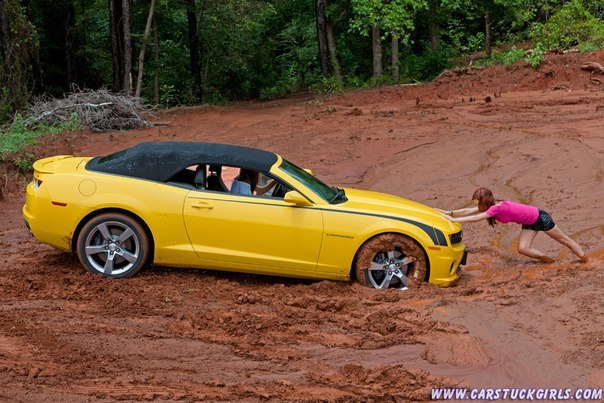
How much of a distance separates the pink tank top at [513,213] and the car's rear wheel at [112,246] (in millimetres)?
4013

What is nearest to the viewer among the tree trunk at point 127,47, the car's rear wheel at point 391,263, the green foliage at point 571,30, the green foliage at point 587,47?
the car's rear wheel at point 391,263

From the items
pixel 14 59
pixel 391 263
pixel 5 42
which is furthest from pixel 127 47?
pixel 391 263

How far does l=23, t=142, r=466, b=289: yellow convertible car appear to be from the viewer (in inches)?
373

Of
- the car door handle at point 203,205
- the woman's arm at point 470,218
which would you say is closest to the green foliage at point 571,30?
→ the woman's arm at point 470,218

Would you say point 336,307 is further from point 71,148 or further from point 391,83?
point 391,83

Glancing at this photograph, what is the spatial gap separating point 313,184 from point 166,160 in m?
1.67

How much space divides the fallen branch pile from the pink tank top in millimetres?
12992

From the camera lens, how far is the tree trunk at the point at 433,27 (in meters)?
30.0

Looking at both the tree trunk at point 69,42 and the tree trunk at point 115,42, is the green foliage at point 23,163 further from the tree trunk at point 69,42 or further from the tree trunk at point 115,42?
the tree trunk at point 69,42

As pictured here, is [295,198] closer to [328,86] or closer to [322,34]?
[328,86]

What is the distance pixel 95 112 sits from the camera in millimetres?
21453

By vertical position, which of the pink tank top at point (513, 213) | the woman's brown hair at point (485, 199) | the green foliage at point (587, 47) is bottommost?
the pink tank top at point (513, 213)

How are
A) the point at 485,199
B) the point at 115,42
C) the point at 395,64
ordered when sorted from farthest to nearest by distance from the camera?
the point at 395,64, the point at 115,42, the point at 485,199

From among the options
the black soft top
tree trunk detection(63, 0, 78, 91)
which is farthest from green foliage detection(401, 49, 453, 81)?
the black soft top
